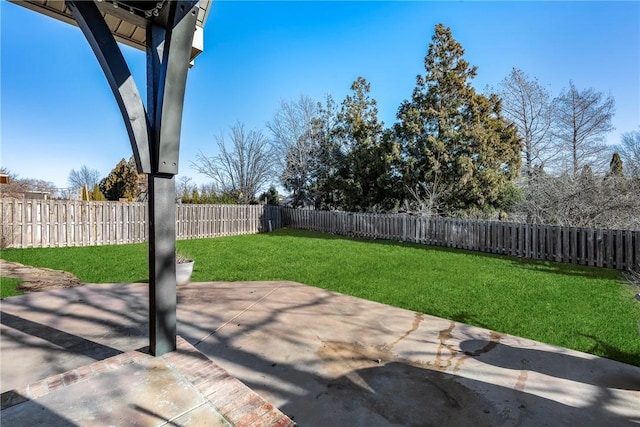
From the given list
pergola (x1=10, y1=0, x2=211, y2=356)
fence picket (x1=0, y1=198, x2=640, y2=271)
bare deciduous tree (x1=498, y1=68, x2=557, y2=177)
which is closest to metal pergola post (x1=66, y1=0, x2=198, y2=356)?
pergola (x1=10, y1=0, x2=211, y2=356)

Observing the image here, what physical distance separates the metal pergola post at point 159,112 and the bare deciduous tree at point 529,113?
1767cm

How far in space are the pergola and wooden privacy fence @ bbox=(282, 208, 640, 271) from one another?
314 inches

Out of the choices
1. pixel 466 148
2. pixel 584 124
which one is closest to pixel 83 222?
pixel 466 148

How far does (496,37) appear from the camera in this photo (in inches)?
340

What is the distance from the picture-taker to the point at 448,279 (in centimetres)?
568

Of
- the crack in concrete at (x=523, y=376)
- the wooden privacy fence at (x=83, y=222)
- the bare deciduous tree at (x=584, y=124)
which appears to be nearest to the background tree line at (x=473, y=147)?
the bare deciduous tree at (x=584, y=124)

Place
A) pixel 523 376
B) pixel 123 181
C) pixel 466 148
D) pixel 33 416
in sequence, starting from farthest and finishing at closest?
pixel 123 181 < pixel 466 148 < pixel 523 376 < pixel 33 416

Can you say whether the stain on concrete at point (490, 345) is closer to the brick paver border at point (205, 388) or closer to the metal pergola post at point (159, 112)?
the brick paver border at point (205, 388)

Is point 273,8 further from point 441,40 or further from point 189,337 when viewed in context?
point 441,40

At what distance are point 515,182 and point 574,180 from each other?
5898 millimetres

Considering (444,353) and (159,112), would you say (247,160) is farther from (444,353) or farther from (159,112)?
(444,353)

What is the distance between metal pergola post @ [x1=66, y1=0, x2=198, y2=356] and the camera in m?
1.98

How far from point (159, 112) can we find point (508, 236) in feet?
30.6

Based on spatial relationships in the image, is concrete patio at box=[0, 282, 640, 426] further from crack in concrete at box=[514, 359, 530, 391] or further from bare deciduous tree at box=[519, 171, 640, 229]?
bare deciduous tree at box=[519, 171, 640, 229]
